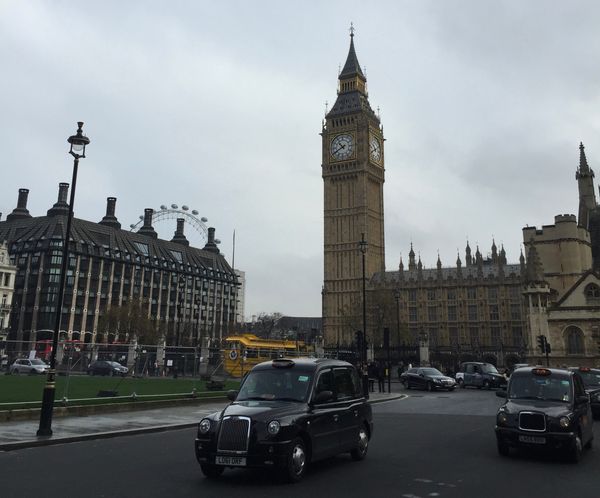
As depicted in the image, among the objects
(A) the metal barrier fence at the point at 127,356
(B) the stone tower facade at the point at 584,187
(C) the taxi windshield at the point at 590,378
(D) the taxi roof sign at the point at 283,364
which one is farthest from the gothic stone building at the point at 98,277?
(D) the taxi roof sign at the point at 283,364

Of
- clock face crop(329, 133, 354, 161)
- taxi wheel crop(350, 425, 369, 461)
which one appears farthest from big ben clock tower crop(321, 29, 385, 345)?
taxi wheel crop(350, 425, 369, 461)

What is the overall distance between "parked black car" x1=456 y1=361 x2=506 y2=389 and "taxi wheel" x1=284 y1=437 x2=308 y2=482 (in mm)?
31436

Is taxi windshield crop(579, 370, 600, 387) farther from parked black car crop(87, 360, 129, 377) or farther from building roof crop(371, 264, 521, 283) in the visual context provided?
building roof crop(371, 264, 521, 283)

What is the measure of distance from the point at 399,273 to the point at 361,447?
101 meters

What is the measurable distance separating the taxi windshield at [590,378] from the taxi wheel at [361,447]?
12982 mm

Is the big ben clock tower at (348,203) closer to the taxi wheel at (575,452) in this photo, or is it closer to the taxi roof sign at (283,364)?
the taxi wheel at (575,452)

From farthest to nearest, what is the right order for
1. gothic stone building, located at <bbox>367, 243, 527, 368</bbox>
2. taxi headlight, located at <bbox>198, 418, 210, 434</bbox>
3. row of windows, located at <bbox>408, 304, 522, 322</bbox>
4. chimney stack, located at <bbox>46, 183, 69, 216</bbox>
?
row of windows, located at <bbox>408, 304, 522, 322</bbox> → gothic stone building, located at <bbox>367, 243, 527, 368</bbox> → chimney stack, located at <bbox>46, 183, 69, 216</bbox> → taxi headlight, located at <bbox>198, 418, 210, 434</bbox>

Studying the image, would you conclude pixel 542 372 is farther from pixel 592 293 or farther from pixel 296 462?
pixel 592 293

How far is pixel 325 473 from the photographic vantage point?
8.60 meters

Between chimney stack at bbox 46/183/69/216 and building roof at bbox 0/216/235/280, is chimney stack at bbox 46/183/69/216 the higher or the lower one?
the higher one

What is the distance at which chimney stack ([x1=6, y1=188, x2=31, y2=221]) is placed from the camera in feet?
321

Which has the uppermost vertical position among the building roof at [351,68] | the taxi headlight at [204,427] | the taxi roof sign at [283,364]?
the building roof at [351,68]

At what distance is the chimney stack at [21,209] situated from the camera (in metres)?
97.9

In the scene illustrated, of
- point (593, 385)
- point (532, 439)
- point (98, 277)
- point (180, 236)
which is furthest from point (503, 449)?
point (180, 236)
